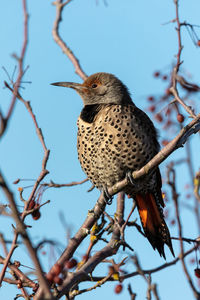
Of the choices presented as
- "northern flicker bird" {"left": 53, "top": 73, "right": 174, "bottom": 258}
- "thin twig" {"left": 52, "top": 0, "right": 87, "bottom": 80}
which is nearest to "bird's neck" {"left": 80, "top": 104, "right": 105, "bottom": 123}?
"northern flicker bird" {"left": 53, "top": 73, "right": 174, "bottom": 258}

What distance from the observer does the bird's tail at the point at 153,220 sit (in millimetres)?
5039

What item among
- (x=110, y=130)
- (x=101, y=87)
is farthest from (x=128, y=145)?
(x=101, y=87)

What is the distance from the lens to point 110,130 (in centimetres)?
460

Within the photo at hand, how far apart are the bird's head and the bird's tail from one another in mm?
1101

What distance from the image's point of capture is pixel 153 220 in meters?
5.15

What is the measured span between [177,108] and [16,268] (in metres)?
2.36

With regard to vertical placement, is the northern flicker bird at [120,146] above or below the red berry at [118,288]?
above

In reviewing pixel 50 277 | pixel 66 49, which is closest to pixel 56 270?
pixel 50 277

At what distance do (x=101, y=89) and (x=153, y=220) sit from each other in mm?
1591

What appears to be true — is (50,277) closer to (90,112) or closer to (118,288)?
(118,288)

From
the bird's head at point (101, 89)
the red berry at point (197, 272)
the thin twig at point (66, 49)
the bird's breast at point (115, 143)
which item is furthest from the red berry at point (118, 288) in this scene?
the thin twig at point (66, 49)

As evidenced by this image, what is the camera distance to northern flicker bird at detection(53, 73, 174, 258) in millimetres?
4629

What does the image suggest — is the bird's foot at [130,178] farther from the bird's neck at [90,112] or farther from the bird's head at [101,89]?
the bird's head at [101,89]

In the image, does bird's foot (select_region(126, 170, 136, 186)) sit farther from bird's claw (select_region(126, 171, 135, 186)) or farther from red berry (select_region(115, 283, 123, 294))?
red berry (select_region(115, 283, 123, 294))
